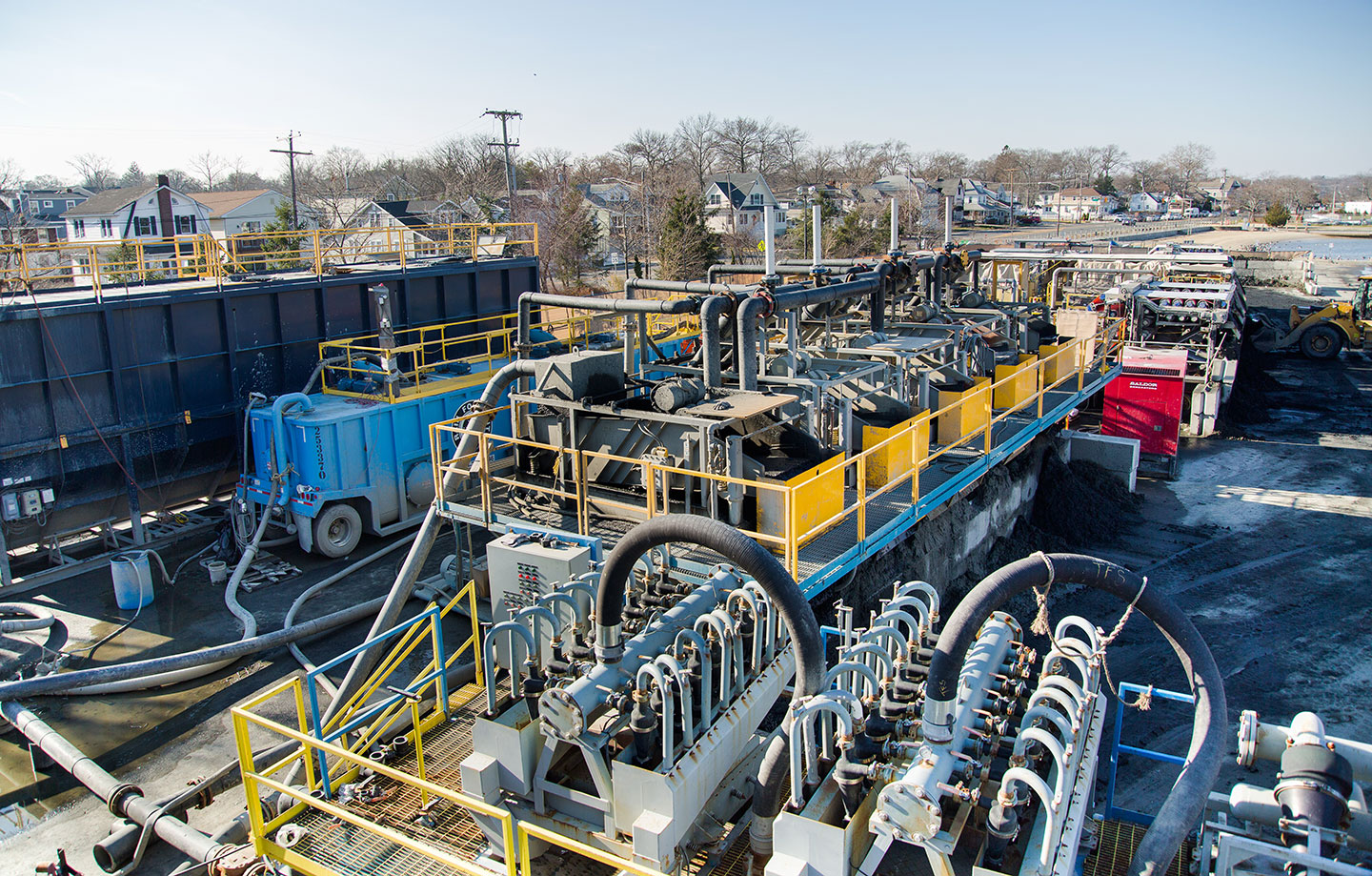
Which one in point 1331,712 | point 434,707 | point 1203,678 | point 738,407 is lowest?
point 1331,712

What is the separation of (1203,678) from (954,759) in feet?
5.27

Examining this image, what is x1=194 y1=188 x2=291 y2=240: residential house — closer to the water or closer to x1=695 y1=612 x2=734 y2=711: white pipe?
x1=695 y1=612 x2=734 y2=711: white pipe

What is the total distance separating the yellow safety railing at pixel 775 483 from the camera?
948cm

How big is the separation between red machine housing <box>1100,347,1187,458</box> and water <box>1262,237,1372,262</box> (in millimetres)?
48500

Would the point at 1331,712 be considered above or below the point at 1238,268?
below

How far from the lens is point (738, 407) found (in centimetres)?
985

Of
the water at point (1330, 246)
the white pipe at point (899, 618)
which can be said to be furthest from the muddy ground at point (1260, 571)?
the water at point (1330, 246)

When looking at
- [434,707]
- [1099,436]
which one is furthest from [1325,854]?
[1099,436]

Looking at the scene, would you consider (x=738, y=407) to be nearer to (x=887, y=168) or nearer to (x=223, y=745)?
(x=223, y=745)

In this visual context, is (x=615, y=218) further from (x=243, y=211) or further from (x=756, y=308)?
(x=756, y=308)

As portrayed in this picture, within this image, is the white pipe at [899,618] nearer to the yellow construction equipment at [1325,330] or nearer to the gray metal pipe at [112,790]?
the gray metal pipe at [112,790]

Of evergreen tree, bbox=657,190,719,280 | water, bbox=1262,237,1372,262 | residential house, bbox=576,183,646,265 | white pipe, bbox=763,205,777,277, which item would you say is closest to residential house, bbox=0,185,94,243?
evergreen tree, bbox=657,190,719,280

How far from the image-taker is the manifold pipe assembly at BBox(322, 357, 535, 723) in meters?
9.30

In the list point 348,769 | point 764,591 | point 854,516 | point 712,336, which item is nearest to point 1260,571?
point 854,516
